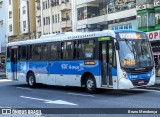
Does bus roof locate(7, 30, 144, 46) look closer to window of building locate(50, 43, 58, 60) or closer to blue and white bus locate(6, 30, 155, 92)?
blue and white bus locate(6, 30, 155, 92)

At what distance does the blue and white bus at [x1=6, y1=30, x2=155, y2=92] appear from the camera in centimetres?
1619

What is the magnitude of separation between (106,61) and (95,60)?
677 millimetres

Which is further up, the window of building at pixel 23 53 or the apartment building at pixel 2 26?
the apartment building at pixel 2 26

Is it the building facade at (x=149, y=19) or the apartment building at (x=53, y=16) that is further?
the apartment building at (x=53, y=16)

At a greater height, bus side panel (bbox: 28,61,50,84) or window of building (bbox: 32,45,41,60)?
window of building (bbox: 32,45,41,60)

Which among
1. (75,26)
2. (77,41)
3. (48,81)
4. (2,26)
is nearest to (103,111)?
(77,41)

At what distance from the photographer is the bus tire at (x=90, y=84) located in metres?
17.3

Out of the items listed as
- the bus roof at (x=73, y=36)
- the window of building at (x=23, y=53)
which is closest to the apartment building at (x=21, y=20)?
the window of building at (x=23, y=53)

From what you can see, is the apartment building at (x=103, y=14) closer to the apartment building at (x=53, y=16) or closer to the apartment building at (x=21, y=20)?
the apartment building at (x=53, y=16)

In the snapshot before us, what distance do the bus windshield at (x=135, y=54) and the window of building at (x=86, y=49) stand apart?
1.71m

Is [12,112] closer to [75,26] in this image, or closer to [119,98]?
[119,98]

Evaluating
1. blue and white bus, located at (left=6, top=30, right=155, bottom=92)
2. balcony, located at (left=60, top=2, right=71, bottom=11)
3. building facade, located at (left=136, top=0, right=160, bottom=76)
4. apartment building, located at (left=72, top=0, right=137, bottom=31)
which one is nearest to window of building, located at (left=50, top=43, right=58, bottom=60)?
blue and white bus, located at (left=6, top=30, right=155, bottom=92)

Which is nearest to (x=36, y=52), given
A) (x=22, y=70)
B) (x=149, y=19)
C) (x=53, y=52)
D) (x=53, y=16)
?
(x=53, y=52)

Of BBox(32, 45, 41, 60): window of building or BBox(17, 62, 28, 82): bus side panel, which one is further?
BBox(17, 62, 28, 82): bus side panel
